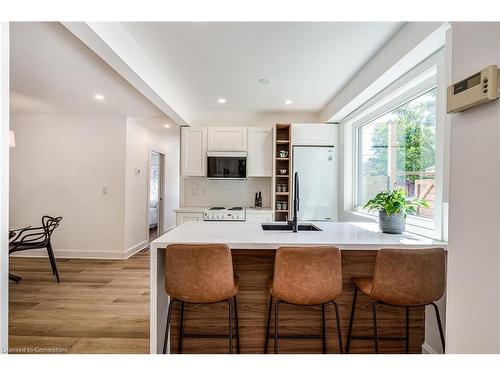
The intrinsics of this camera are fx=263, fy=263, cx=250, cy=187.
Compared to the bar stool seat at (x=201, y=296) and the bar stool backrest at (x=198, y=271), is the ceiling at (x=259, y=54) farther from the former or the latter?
the bar stool seat at (x=201, y=296)

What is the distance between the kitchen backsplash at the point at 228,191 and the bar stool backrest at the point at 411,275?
309cm

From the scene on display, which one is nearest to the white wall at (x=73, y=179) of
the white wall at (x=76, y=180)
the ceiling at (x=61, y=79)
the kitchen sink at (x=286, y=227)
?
the white wall at (x=76, y=180)

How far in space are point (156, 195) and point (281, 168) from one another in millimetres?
4079

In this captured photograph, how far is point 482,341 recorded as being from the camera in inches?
27.2

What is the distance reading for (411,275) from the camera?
146 cm

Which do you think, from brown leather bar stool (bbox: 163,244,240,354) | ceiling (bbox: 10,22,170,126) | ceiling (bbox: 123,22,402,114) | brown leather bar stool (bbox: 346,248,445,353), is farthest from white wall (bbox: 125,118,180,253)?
brown leather bar stool (bbox: 346,248,445,353)

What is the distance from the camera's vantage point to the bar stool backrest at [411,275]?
1.46 m

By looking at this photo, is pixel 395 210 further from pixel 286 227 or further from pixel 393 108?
pixel 393 108

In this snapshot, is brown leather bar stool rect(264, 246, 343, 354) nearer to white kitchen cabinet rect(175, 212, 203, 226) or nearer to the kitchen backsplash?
white kitchen cabinet rect(175, 212, 203, 226)

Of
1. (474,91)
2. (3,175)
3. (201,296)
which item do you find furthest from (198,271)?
(474,91)

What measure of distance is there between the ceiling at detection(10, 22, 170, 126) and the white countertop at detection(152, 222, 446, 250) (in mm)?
1768

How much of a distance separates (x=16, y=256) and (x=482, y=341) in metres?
5.64

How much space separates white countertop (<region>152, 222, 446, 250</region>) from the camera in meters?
1.61
